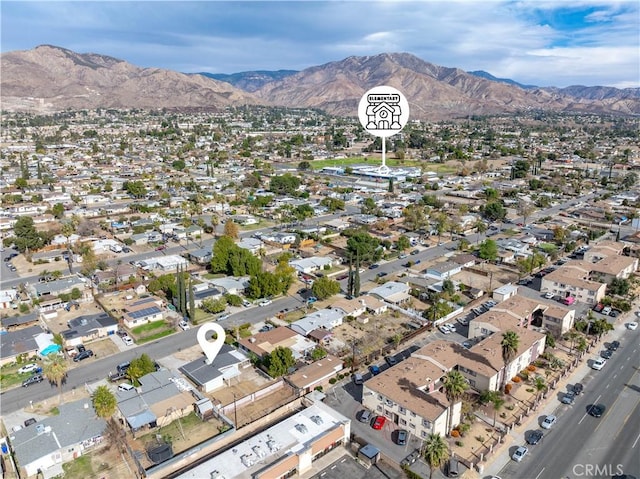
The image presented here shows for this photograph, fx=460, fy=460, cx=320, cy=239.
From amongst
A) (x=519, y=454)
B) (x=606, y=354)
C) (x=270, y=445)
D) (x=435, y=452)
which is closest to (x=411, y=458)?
(x=435, y=452)

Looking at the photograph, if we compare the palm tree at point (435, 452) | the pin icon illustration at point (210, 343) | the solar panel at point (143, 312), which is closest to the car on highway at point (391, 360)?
the palm tree at point (435, 452)

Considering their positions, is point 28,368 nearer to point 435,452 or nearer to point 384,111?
point 435,452

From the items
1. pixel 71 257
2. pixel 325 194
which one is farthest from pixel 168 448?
pixel 325 194

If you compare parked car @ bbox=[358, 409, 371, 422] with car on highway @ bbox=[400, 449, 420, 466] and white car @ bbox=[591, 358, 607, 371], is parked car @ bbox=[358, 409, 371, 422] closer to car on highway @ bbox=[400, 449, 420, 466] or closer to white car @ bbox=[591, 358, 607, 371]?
car on highway @ bbox=[400, 449, 420, 466]

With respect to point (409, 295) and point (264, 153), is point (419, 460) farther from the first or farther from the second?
point (264, 153)

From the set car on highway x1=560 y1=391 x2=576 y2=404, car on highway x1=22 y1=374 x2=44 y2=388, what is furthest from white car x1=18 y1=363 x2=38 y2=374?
car on highway x1=560 y1=391 x2=576 y2=404

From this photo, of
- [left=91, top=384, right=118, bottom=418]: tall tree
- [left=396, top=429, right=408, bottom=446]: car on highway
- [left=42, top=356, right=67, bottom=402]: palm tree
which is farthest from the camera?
[left=42, top=356, right=67, bottom=402]: palm tree

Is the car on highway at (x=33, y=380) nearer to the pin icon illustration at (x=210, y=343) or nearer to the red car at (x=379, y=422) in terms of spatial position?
the pin icon illustration at (x=210, y=343)

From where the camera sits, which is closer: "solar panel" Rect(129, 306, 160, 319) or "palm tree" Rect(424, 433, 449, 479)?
"palm tree" Rect(424, 433, 449, 479)
